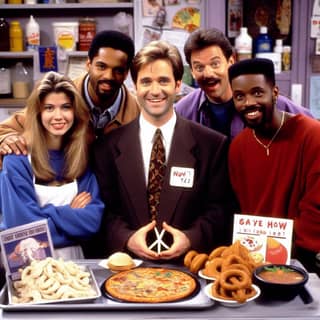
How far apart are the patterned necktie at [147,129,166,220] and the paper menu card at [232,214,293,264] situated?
44 cm

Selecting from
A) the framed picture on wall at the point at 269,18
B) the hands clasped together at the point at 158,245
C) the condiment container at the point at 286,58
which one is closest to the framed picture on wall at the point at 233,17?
the framed picture on wall at the point at 269,18

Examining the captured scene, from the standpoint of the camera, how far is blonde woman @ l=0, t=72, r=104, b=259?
2.23 metres

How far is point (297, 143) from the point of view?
2.16 meters

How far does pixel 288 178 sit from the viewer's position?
2150 millimetres

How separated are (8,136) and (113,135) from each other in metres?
0.44

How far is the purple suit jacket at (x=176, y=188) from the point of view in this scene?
2.24 m

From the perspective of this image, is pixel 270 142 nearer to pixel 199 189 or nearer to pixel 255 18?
pixel 199 189

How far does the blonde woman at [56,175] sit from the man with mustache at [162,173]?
0.08m

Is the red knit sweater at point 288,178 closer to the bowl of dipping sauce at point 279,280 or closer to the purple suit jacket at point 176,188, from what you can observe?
the purple suit jacket at point 176,188

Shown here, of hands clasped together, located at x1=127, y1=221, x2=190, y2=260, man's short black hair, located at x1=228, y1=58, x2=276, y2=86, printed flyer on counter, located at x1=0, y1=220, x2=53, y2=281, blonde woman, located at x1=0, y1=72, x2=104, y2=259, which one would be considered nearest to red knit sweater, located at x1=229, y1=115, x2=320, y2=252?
man's short black hair, located at x1=228, y1=58, x2=276, y2=86

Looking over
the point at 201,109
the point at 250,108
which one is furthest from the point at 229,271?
the point at 201,109

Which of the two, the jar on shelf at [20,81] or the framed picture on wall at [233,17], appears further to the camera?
the jar on shelf at [20,81]

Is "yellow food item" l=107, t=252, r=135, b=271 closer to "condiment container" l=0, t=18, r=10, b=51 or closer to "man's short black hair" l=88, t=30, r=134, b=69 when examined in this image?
"man's short black hair" l=88, t=30, r=134, b=69

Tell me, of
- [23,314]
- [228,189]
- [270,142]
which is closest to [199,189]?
[228,189]
